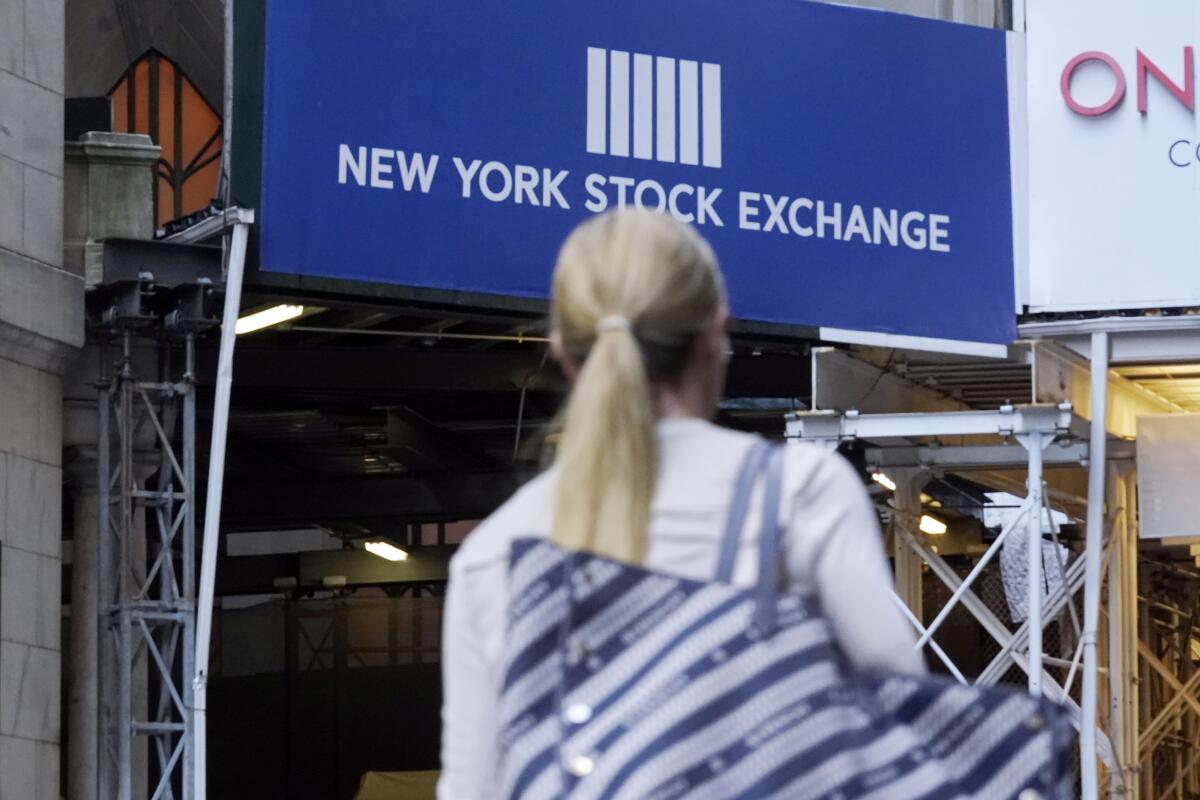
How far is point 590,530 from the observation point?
276 cm

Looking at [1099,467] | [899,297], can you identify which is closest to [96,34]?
[899,297]

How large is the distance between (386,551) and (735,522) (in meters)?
27.2

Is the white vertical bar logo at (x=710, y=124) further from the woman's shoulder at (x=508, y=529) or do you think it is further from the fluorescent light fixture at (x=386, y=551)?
the woman's shoulder at (x=508, y=529)

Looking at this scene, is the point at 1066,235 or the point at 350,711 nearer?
the point at 1066,235

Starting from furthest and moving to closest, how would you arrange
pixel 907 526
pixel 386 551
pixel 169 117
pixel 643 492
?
1. pixel 386 551
2. pixel 169 117
3. pixel 907 526
4. pixel 643 492

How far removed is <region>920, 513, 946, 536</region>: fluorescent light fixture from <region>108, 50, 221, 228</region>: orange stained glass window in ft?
37.6

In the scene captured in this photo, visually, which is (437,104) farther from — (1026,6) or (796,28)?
(1026,6)

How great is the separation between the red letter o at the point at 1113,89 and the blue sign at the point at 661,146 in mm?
528

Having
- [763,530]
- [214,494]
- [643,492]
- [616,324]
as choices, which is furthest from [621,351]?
[214,494]

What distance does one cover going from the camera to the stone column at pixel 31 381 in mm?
15758

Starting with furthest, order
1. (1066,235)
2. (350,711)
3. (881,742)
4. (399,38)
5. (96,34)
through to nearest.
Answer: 1. (350,711)
2. (96,34)
3. (1066,235)
4. (399,38)
5. (881,742)

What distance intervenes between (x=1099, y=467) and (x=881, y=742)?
46.3ft

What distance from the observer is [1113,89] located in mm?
17156

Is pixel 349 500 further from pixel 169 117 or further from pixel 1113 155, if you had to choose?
pixel 1113 155
